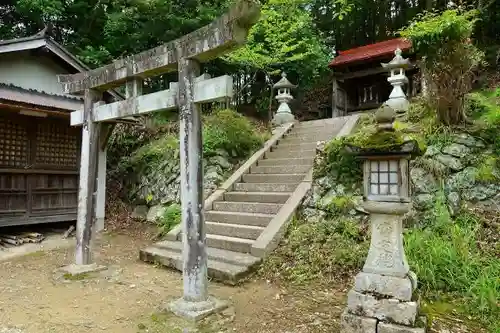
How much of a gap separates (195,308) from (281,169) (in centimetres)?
541

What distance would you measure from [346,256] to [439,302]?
147cm

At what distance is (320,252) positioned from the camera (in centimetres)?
611

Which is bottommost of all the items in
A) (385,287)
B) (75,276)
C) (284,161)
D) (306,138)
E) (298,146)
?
(75,276)

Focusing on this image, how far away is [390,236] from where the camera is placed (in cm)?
414

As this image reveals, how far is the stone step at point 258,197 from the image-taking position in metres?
8.12

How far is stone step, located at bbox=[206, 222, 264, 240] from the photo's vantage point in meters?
7.16

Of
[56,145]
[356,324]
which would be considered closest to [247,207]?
[356,324]

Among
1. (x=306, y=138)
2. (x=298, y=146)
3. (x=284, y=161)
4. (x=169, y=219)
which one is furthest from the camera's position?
Answer: (x=306, y=138)

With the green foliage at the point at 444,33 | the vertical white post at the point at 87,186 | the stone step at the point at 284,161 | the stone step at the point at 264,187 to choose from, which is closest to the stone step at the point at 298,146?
the stone step at the point at 284,161

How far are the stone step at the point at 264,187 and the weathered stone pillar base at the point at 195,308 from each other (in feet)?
13.2

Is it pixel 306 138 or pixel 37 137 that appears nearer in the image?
pixel 37 137

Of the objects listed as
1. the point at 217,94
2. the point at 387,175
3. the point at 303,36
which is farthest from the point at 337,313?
the point at 303,36

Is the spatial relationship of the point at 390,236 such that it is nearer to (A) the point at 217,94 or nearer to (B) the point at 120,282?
(A) the point at 217,94

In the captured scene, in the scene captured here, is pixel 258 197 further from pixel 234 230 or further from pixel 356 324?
pixel 356 324
